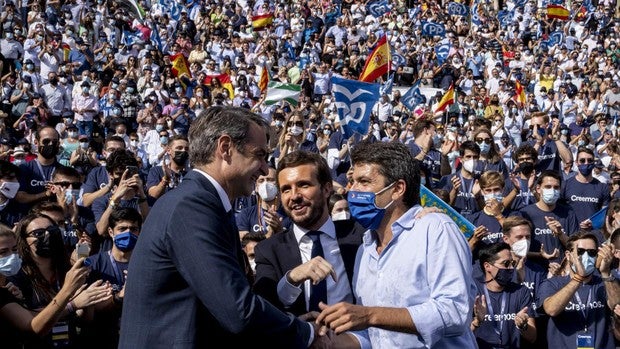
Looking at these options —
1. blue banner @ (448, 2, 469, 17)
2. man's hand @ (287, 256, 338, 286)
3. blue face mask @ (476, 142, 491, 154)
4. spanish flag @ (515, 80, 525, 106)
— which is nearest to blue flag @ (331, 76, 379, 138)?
blue face mask @ (476, 142, 491, 154)

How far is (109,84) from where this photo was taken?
18375 millimetres

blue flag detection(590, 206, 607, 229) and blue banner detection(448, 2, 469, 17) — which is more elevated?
blue flag detection(590, 206, 607, 229)

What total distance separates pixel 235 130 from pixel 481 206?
261 inches

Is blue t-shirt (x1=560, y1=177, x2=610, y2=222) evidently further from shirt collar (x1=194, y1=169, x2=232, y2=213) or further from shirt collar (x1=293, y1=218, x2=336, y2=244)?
shirt collar (x1=194, y1=169, x2=232, y2=213)

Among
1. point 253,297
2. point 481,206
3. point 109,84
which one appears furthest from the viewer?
point 109,84

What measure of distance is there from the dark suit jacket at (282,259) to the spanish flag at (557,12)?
2808 cm

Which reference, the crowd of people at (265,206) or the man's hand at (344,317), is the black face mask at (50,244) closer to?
the crowd of people at (265,206)

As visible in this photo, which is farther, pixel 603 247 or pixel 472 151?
pixel 472 151

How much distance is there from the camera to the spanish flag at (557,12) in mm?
30859

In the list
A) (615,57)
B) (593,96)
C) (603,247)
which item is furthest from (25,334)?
(615,57)

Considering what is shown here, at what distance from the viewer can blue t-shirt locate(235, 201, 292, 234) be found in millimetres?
8109

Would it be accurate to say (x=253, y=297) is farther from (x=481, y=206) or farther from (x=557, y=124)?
(x=557, y=124)

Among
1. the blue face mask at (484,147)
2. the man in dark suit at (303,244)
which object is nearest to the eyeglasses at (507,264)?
the man in dark suit at (303,244)

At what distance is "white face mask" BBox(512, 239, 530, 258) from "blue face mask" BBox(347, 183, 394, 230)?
3.77 m
